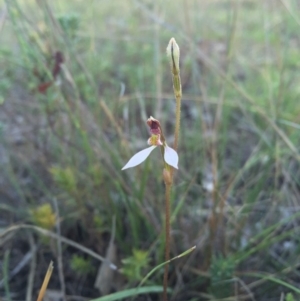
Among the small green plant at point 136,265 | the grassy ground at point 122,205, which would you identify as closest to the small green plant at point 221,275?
the grassy ground at point 122,205

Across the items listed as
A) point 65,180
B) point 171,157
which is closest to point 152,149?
point 171,157

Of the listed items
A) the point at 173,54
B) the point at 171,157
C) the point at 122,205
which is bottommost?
the point at 122,205

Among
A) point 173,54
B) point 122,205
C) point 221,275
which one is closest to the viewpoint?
point 173,54

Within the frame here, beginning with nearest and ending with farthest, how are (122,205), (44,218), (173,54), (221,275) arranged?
(173,54) → (221,275) → (44,218) → (122,205)

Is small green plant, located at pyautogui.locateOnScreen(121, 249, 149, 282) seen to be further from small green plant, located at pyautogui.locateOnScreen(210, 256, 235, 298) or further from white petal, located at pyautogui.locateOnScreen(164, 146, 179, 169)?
white petal, located at pyautogui.locateOnScreen(164, 146, 179, 169)

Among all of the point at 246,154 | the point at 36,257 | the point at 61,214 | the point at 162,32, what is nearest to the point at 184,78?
the point at 162,32

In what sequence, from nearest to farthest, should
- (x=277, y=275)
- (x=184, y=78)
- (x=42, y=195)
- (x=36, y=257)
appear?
1. (x=277, y=275)
2. (x=36, y=257)
3. (x=42, y=195)
4. (x=184, y=78)

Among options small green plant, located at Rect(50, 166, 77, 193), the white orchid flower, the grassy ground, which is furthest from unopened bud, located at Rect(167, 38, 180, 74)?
small green plant, located at Rect(50, 166, 77, 193)

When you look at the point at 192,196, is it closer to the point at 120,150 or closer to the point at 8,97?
the point at 120,150

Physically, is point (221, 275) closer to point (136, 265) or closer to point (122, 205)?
point (136, 265)

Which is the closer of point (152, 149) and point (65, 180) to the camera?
point (152, 149)

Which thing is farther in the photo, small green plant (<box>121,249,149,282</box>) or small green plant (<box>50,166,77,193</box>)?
small green plant (<box>50,166,77,193</box>)
